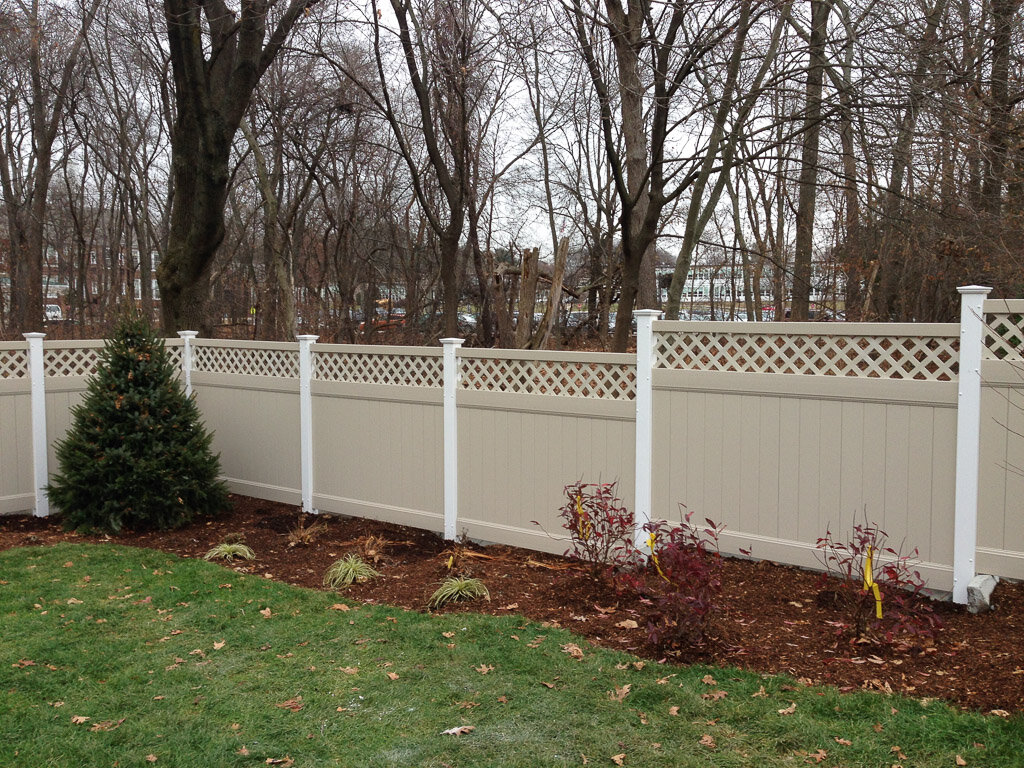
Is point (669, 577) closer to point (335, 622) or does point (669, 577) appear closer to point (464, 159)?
point (335, 622)

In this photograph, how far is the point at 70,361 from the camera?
771 cm

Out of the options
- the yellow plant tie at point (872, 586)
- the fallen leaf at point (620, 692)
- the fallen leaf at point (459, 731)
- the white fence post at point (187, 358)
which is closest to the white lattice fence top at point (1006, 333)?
the yellow plant tie at point (872, 586)

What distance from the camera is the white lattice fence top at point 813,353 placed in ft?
15.1

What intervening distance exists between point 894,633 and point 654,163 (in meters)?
4.93

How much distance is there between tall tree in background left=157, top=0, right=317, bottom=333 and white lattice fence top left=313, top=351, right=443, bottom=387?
335 cm

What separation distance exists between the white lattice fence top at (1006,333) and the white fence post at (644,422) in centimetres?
185

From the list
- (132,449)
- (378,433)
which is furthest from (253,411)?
(378,433)

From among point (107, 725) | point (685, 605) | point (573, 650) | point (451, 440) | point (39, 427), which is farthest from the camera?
point (39, 427)

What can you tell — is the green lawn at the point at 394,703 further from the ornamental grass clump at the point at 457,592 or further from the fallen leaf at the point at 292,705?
the ornamental grass clump at the point at 457,592

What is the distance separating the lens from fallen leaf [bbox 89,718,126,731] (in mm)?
3438

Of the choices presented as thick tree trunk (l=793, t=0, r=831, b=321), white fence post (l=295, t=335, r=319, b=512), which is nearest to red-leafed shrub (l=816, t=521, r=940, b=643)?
thick tree trunk (l=793, t=0, r=831, b=321)

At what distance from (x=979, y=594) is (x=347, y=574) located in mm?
3646

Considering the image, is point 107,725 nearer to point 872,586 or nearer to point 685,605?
point 685,605

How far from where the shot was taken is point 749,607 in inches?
183
